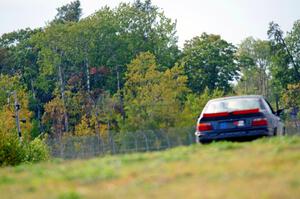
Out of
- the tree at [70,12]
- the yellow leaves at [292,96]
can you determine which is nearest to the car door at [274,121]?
the yellow leaves at [292,96]

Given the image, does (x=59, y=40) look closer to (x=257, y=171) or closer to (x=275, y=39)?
(x=275, y=39)

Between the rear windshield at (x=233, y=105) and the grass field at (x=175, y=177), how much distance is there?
5246 mm

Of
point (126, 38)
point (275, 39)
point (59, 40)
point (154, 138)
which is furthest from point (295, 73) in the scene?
point (154, 138)

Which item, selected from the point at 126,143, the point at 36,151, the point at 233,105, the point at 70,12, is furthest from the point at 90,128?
the point at 233,105

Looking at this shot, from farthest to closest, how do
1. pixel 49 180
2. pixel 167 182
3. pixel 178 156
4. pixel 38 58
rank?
pixel 38 58 < pixel 178 156 < pixel 49 180 < pixel 167 182

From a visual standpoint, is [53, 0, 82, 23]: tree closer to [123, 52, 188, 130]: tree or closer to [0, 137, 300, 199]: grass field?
[123, 52, 188, 130]: tree

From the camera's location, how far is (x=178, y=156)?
10766 millimetres

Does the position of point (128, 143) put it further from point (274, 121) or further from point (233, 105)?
point (233, 105)

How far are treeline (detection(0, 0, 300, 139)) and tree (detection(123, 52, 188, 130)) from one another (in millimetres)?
227

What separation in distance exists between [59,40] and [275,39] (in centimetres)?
2465

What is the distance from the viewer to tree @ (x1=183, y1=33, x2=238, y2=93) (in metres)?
75.1

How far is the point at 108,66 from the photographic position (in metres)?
80.9

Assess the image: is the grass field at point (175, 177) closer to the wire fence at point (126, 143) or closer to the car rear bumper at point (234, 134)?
the car rear bumper at point (234, 134)

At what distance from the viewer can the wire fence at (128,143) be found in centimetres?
3302
